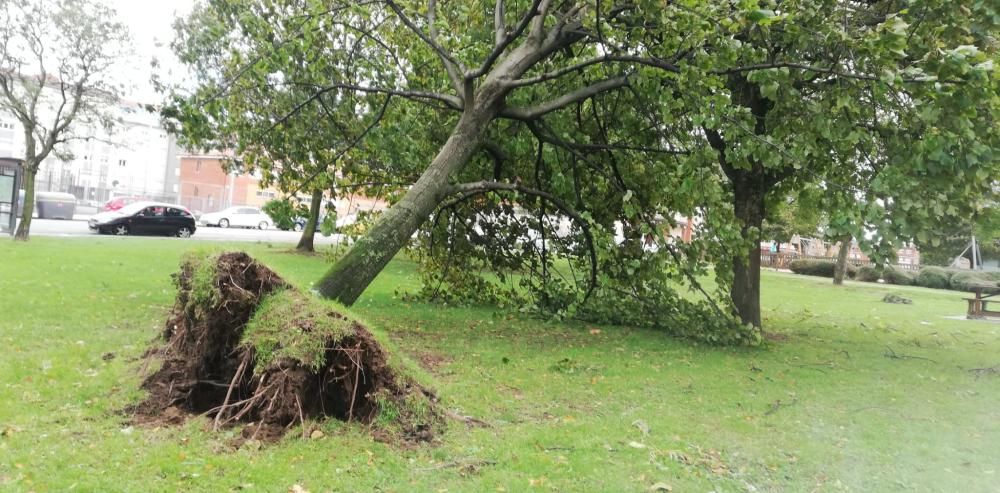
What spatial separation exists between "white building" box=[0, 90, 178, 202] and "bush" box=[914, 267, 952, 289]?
38579 mm

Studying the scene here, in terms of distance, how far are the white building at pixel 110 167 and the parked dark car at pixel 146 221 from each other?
3463mm

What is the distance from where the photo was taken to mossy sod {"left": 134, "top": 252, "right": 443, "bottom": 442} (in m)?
4.86

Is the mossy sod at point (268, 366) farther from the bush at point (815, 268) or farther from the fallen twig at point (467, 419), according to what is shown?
the bush at point (815, 268)

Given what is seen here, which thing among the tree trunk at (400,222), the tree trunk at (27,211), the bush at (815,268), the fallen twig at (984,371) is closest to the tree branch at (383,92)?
the tree trunk at (400,222)

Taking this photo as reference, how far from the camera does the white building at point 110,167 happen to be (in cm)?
4488

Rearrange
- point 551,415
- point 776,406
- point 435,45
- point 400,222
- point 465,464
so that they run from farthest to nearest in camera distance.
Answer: point 435,45 < point 400,222 < point 776,406 < point 551,415 < point 465,464

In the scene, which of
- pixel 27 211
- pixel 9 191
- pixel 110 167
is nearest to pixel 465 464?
pixel 27 211

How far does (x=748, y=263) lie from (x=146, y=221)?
2745cm

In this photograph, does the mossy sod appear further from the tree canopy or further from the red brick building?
the red brick building

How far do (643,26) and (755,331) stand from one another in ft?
14.9

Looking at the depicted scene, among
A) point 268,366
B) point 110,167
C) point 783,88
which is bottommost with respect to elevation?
point 268,366

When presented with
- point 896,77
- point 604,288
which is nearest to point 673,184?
point 604,288

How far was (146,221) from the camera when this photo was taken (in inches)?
1172

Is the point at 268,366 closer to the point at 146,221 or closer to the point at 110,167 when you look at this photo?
the point at 146,221
